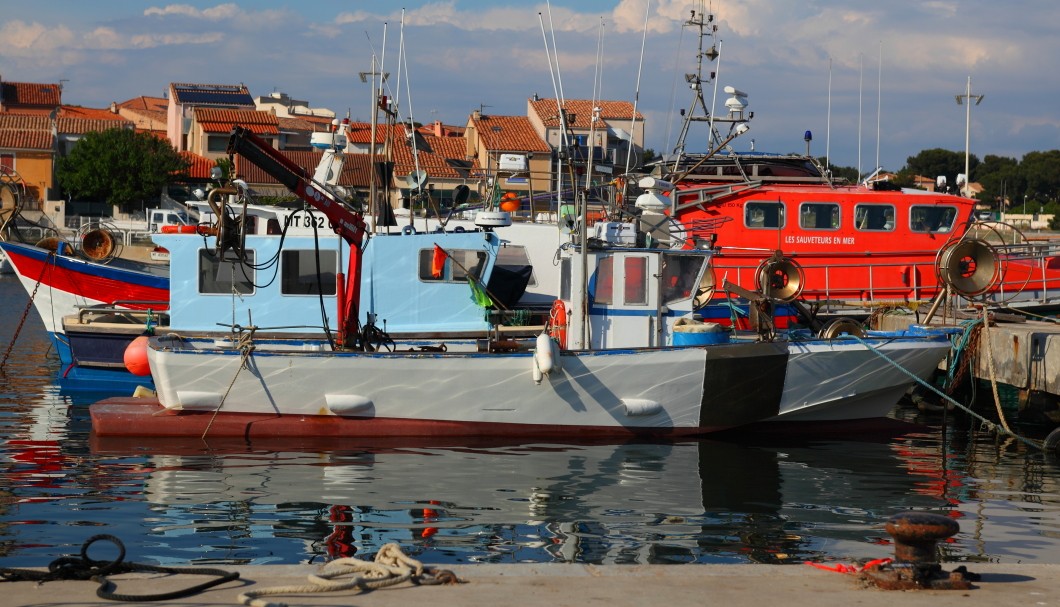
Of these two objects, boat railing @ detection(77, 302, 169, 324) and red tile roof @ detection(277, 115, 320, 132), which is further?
red tile roof @ detection(277, 115, 320, 132)

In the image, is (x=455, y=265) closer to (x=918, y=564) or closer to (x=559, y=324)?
(x=559, y=324)

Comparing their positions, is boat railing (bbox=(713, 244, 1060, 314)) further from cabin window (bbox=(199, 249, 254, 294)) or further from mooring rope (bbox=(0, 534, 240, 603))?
mooring rope (bbox=(0, 534, 240, 603))

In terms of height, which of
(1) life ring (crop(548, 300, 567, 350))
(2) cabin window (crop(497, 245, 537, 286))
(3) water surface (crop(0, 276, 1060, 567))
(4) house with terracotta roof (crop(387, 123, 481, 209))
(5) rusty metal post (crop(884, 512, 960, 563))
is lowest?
(3) water surface (crop(0, 276, 1060, 567))

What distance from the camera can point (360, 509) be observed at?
35.4ft

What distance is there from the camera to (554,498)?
11430mm

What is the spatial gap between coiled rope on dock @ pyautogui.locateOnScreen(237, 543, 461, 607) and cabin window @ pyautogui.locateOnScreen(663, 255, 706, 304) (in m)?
8.01

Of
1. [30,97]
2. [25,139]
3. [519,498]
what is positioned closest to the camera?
[519,498]

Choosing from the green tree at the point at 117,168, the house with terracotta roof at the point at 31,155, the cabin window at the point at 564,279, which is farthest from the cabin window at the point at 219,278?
the house with terracotta roof at the point at 31,155

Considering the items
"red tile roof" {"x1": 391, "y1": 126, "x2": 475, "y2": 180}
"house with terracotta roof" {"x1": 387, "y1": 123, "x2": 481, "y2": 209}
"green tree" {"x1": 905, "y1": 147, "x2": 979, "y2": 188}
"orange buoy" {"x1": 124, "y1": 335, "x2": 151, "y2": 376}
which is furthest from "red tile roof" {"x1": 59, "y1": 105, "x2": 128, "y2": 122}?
"orange buoy" {"x1": 124, "y1": 335, "x2": 151, "y2": 376}

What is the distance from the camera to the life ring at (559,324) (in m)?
14.4

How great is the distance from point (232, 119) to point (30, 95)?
2529cm

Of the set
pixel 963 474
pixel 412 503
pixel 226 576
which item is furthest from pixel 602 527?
pixel 963 474

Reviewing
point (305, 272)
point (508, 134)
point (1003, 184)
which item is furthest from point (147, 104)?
point (305, 272)

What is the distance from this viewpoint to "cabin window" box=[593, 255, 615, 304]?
47.0ft
